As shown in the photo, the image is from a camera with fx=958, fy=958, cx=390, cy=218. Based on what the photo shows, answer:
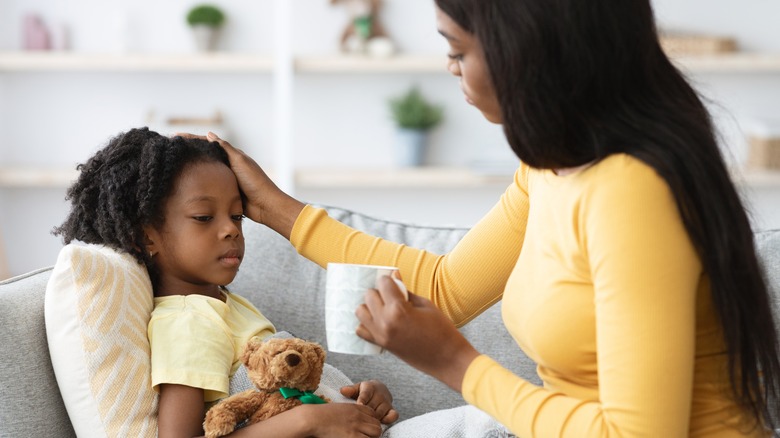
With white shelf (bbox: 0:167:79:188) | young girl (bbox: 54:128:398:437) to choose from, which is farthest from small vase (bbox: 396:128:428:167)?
young girl (bbox: 54:128:398:437)

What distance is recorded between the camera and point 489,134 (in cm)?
460

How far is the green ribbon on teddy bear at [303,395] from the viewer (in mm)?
1400

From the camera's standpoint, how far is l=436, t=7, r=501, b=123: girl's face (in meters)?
1.20

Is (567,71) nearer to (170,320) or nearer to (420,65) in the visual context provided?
(170,320)

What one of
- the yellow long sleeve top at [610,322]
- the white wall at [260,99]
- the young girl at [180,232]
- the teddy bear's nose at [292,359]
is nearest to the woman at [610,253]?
the yellow long sleeve top at [610,322]

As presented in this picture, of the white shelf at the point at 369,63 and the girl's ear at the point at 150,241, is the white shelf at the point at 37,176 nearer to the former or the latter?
the white shelf at the point at 369,63

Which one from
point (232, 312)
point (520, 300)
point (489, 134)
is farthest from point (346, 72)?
point (520, 300)

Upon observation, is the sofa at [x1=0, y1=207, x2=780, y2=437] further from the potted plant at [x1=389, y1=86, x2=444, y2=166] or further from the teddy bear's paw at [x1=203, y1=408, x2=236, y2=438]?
the potted plant at [x1=389, y1=86, x2=444, y2=166]

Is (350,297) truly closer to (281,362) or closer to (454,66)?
(281,362)

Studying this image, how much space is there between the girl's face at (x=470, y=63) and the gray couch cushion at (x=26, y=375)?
74 centimetres

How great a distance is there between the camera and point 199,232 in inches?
61.5

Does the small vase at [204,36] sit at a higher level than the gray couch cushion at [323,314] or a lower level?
higher

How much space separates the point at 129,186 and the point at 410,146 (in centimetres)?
295

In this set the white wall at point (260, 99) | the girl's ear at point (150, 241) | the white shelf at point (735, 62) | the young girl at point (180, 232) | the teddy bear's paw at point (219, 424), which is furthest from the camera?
the white wall at point (260, 99)
